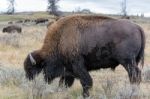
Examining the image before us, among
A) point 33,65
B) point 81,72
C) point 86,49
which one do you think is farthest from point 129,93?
point 33,65

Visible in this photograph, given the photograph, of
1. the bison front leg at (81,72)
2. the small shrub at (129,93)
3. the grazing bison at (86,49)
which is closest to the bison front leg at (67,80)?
the grazing bison at (86,49)

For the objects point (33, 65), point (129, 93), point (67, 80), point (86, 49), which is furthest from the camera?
point (67, 80)

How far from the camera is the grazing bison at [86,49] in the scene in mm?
10344

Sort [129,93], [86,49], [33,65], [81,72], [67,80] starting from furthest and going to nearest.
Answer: [67,80]
[33,65]
[86,49]
[81,72]
[129,93]

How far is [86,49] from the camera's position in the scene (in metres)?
10.4

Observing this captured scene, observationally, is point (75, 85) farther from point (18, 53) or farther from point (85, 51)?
point (18, 53)

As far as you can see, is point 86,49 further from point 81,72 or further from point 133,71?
point 133,71

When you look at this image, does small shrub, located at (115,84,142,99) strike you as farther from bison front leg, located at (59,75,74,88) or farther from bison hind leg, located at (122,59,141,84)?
bison front leg, located at (59,75,74,88)

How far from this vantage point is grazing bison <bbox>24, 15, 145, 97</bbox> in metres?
10.3

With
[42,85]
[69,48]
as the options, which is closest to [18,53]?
[69,48]

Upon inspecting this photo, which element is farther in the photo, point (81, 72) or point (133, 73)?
point (133, 73)

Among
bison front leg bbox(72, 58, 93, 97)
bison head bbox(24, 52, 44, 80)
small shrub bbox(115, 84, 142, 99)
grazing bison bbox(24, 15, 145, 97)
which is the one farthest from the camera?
bison head bbox(24, 52, 44, 80)

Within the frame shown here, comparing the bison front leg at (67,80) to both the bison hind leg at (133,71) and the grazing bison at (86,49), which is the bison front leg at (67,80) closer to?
the grazing bison at (86,49)

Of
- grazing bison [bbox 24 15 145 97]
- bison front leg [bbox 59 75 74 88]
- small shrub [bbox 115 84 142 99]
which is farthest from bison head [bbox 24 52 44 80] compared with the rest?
small shrub [bbox 115 84 142 99]
